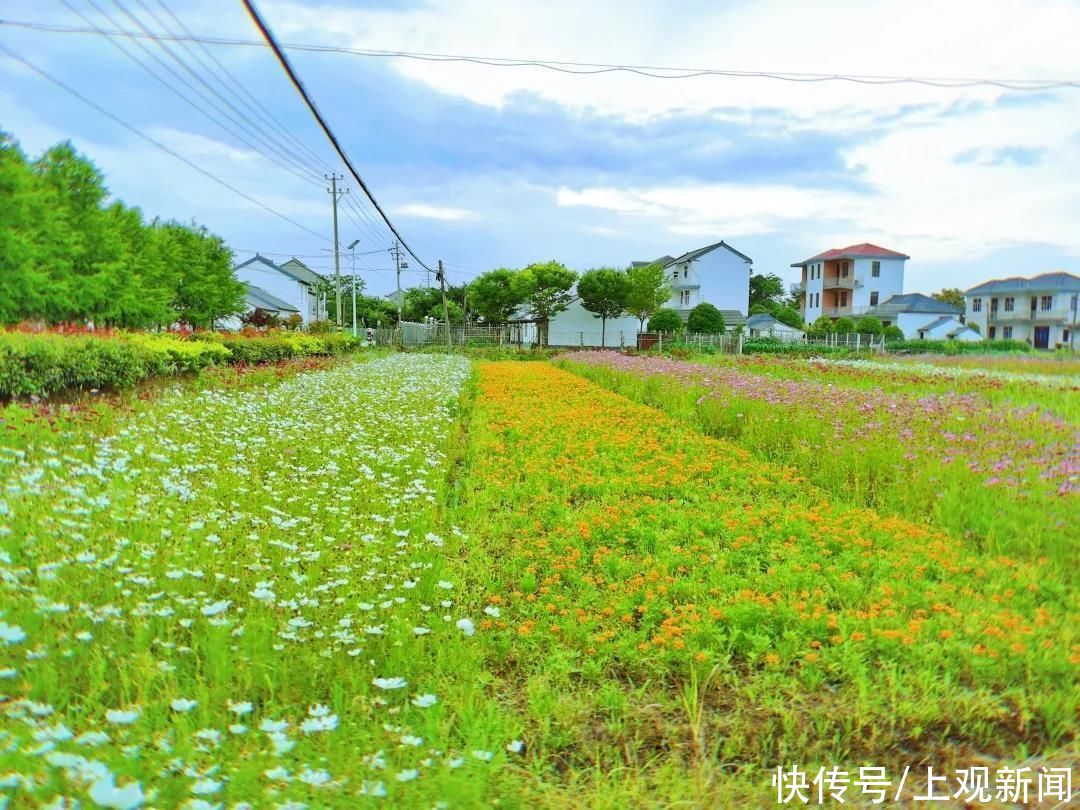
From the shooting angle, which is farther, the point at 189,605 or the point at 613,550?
the point at 613,550

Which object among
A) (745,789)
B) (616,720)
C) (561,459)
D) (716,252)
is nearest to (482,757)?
(616,720)

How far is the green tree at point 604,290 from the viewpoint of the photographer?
4541 centimetres

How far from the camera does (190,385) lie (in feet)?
40.1

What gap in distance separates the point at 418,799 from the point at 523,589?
2110mm

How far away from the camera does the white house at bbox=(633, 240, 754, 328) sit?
171ft

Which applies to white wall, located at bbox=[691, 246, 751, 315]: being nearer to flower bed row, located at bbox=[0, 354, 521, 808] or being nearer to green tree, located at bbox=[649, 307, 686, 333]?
green tree, located at bbox=[649, 307, 686, 333]

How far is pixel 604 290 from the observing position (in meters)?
45.8

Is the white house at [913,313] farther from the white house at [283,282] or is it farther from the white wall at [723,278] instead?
the white house at [283,282]

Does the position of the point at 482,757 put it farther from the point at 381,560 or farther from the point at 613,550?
the point at 613,550

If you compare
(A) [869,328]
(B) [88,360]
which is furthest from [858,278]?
(B) [88,360]

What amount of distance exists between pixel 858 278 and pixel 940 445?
5775 centimetres

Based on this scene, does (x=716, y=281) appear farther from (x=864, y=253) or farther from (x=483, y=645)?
(x=483, y=645)

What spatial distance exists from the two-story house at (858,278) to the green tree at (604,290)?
23.1 m

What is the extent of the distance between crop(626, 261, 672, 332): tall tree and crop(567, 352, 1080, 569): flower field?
33.5 metres
